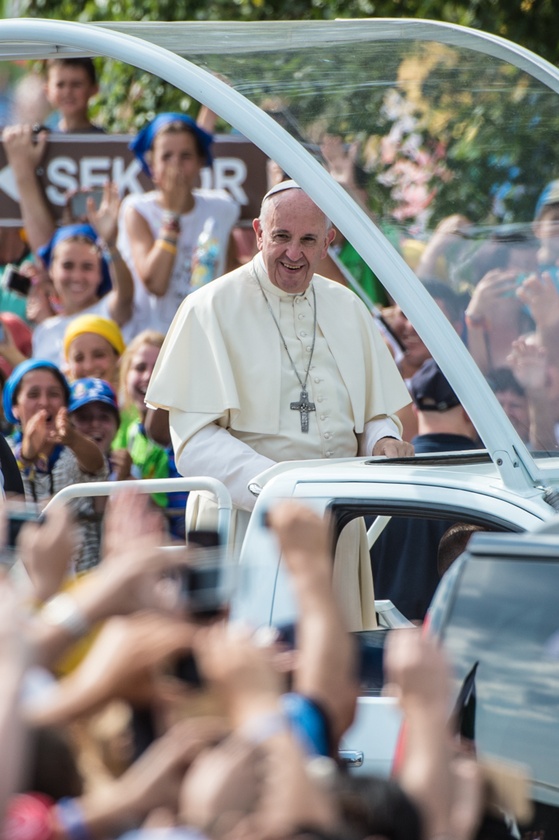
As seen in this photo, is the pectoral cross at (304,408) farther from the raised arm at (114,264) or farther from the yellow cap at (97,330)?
the raised arm at (114,264)

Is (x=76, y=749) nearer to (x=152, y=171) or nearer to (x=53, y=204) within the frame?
(x=152, y=171)

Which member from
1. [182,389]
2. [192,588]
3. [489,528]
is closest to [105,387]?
[182,389]

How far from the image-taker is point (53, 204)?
8.03 metres

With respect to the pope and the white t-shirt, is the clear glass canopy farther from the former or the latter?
the white t-shirt

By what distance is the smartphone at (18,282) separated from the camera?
7.93m

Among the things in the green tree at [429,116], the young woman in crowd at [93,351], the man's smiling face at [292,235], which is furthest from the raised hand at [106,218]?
the man's smiling face at [292,235]

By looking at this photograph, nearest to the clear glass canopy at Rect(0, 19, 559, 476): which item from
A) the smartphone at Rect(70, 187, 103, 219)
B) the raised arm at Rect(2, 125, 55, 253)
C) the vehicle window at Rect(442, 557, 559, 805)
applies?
the vehicle window at Rect(442, 557, 559, 805)

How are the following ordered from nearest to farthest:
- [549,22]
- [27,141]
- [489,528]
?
[489,528] → [27,141] → [549,22]

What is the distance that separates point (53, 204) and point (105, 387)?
2.05m

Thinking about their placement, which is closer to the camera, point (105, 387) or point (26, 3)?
point (105, 387)

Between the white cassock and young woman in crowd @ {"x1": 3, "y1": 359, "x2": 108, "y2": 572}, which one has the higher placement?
the white cassock

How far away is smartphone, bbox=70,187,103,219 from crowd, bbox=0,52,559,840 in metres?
0.06

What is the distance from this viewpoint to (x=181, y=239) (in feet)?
24.4

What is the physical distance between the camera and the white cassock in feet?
15.5
